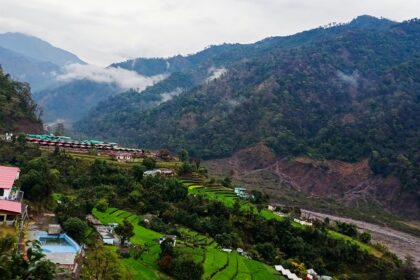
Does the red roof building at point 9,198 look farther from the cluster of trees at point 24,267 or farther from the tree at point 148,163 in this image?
the tree at point 148,163

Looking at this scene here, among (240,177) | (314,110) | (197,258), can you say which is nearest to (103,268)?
(197,258)

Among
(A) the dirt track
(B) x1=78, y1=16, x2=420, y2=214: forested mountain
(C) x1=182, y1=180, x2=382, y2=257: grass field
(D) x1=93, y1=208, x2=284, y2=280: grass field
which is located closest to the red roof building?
(D) x1=93, y1=208, x2=284, y2=280: grass field

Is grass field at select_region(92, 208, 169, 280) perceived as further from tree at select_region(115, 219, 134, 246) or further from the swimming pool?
the swimming pool

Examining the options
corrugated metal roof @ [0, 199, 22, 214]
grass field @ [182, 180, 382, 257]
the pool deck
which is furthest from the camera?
grass field @ [182, 180, 382, 257]

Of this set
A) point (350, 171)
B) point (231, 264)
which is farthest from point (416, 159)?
point (231, 264)

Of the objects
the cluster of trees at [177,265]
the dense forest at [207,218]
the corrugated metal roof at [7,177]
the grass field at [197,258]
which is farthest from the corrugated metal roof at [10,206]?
the dense forest at [207,218]

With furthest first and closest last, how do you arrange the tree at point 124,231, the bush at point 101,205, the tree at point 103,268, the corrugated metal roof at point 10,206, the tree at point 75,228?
the bush at point 101,205, the tree at point 124,231, the tree at point 75,228, the corrugated metal roof at point 10,206, the tree at point 103,268

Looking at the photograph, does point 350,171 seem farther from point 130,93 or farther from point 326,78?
point 130,93
